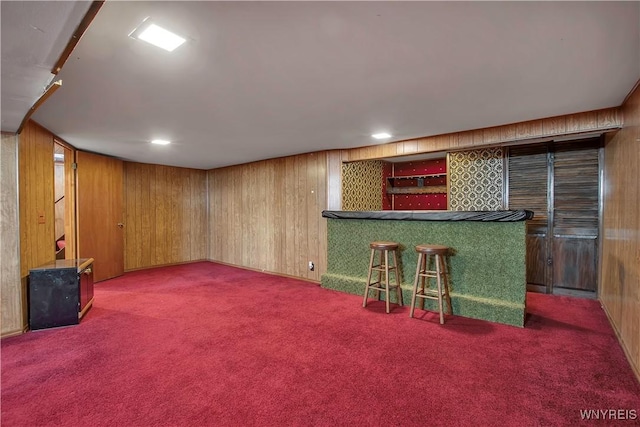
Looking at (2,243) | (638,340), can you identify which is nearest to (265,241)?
(2,243)

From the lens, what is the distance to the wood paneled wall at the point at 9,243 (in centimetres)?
288

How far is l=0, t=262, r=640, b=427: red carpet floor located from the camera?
1.79 metres

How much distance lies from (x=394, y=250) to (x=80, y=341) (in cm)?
326

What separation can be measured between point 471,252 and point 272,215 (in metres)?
3.50

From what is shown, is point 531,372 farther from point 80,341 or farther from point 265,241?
point 265,241

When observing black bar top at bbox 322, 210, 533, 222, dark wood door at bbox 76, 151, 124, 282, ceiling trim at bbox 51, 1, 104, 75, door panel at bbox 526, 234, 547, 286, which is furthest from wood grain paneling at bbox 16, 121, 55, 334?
door panel at bbox 526, 234, 547, 286

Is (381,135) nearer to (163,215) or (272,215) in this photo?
(272,215)

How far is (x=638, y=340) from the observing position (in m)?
2.16

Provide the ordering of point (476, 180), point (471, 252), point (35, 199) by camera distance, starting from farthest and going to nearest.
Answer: point (476, 180)
point (471, 252)
point (35, 199)

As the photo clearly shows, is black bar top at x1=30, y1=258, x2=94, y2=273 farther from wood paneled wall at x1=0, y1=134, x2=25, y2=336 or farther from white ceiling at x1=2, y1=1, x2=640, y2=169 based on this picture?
white ceiling at x1=2, y1=1, x2=640, y2=169

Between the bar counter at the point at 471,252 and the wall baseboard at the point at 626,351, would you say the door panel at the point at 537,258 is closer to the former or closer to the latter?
the wall baseboard at the point at 626,351

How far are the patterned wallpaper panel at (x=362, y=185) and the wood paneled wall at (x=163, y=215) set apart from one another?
3.80 metres

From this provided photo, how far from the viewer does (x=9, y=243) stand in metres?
2.92

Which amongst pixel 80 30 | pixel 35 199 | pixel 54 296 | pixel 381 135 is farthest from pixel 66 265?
pixel 381 135
